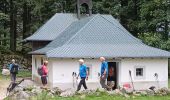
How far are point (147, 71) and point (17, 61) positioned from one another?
70.1 feet

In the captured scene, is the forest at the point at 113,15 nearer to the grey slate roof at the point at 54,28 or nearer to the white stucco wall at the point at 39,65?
the grey slate roof at the point at 54,28

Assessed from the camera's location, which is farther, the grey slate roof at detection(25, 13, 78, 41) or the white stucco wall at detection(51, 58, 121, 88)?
the grey slate roof at detection(25, 13, 78, 41)

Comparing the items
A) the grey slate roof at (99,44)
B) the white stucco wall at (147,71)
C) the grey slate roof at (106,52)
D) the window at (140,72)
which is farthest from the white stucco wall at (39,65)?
the window at (140,72)

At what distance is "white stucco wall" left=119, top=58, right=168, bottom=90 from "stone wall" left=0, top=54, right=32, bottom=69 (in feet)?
66.3

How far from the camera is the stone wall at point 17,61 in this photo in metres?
46.2

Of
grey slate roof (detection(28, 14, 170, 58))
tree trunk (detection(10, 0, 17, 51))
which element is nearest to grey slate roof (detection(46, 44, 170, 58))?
grey slate roof (detection(28, 14, 170, 58))

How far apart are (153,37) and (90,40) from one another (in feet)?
43.0

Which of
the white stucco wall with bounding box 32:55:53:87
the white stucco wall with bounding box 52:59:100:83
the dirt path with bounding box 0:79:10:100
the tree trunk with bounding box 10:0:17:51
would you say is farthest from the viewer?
the tree trunk with bounding box 10:0:17:51

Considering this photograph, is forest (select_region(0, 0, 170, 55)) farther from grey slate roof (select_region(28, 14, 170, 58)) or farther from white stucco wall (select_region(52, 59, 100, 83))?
white stucco wall (select_region(52, 59, 100, 83))

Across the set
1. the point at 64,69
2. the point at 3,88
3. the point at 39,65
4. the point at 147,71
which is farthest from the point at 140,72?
the point at 39,65

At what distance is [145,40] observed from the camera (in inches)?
1642

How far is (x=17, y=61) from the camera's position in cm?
4750

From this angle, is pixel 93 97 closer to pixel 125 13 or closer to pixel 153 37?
pixel 153 37

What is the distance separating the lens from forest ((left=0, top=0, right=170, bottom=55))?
42781 mm
